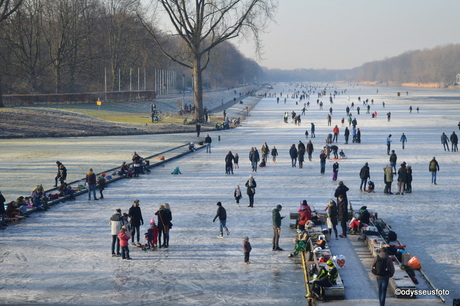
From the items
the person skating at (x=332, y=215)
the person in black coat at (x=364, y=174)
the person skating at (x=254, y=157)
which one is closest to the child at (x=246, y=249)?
the person skating at (x=332, y=215)

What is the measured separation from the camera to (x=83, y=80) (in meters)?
88.9

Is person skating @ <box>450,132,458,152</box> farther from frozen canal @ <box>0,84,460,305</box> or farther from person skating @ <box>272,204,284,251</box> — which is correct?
person skating @ <box>272,204,284,251</box>

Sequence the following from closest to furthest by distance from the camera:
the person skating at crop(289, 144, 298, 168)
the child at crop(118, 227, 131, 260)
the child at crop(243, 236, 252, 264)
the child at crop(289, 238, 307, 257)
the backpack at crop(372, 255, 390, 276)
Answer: the backpack at crop(372, 255, 390, 276) → the child at crop(243, 236, 252, 264) → the child at crop(118, 227, 131, 260) → the child at crop(289, 238, 307, 257) → the person skating at crop(289, 144, 298, 168)

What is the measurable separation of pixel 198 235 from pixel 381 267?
22.5 ft

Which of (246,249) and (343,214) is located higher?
(343,214)

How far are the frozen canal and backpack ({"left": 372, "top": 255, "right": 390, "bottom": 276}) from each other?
872 mm

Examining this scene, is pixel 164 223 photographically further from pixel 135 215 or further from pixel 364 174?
pixel 364 174

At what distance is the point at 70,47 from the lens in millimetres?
79688

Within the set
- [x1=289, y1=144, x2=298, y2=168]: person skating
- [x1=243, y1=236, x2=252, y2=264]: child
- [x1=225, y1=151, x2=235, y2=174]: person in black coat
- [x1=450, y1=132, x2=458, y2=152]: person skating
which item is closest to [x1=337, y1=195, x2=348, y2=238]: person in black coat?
[x1=243, y1=236, x2=252, y2=264]: child

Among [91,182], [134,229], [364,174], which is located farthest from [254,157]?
[134,229]

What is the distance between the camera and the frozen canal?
1190 cm

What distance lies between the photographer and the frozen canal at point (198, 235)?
11898 mm

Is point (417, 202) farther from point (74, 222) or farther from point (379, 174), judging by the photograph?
point (74, 222)

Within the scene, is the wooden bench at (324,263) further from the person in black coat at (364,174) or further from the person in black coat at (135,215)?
the person in black coat at (364,174)
